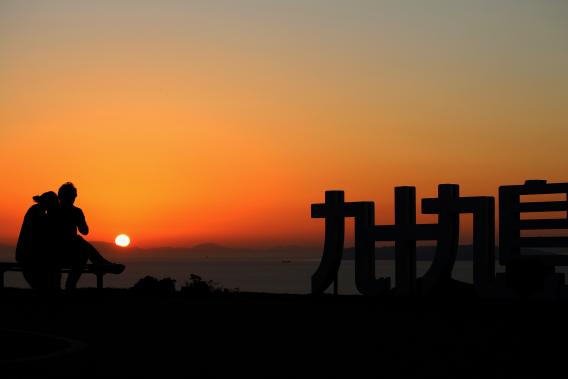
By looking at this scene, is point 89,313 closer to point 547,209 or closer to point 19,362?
point 19,362

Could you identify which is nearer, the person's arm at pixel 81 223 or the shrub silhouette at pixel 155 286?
the person's arm at pixel 81 223

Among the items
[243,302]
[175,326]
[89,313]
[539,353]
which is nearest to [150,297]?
[243,302]

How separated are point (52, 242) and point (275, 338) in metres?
5.76

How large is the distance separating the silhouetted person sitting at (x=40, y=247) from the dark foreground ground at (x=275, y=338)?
32cm

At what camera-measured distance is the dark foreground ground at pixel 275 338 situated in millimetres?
8742

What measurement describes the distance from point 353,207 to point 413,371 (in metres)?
11.0

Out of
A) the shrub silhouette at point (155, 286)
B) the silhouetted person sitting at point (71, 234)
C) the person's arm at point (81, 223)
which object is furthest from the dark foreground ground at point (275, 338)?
the shrub silhouette at point (155, 286)

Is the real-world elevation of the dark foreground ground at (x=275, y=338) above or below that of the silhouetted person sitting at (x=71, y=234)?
below

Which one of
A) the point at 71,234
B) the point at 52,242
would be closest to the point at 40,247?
the point at 52,242

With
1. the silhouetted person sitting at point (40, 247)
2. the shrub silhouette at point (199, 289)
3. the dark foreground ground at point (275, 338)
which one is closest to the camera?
the dark foreground ground at point (275, 338)

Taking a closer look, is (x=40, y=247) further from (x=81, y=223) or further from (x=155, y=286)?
(x=155, y=286)

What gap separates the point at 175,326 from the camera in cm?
1241

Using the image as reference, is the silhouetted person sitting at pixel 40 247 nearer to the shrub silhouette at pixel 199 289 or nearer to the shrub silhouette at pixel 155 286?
the shrub silhouette at pixel 155 286

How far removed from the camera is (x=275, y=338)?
1116 cm
